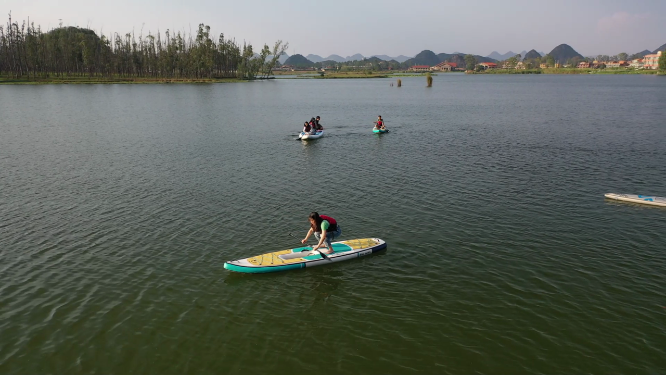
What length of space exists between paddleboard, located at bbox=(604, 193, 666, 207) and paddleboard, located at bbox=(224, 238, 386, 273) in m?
17.8

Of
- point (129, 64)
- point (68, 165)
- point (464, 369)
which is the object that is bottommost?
point (464, 369)

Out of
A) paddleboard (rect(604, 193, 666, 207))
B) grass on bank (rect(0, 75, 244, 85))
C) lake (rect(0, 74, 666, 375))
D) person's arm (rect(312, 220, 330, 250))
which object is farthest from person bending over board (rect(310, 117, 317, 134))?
grass on bank (rect(0, 75, 244, 85))

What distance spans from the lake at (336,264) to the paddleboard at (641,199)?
0.71 metres

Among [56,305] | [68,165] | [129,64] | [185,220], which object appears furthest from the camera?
[129,64]

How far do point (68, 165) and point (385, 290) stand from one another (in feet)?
109

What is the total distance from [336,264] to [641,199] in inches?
826

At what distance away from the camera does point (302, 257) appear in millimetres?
20500

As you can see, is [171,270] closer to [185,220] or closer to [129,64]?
[185,220]

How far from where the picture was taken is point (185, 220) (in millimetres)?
25594

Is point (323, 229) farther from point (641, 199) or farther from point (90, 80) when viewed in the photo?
point (90, 80)

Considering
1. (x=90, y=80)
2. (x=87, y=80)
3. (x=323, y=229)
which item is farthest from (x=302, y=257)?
(x=87, y=80)

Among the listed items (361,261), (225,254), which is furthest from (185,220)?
(361,261)

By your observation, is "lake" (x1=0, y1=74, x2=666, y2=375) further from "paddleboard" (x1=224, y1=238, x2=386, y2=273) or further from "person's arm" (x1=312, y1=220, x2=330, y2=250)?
"person's arm" (x1=312, y1=220, x2=330, y2=250)

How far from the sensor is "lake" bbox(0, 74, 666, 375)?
1419 centimetres
